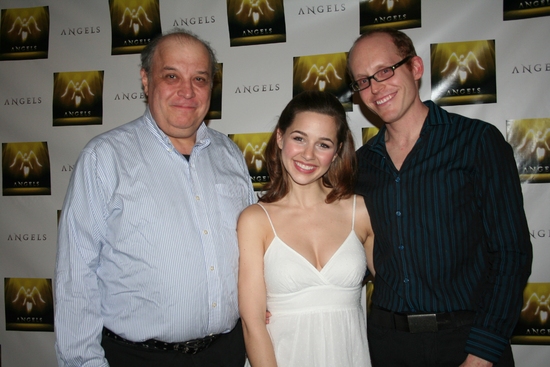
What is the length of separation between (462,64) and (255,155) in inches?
58.1

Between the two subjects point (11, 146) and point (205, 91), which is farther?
point (11, 146)

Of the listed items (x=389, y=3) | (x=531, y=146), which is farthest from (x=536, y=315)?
(x=389, y=3)

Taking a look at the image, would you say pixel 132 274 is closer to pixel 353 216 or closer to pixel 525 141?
pixel 353 216

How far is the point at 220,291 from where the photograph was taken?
5.34 ft

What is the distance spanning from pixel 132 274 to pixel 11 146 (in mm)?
2049

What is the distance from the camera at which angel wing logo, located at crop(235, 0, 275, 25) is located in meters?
2.61

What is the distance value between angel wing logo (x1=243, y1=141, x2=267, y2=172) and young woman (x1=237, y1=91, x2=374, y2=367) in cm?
87

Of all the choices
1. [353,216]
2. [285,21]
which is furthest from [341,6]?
[353,216]

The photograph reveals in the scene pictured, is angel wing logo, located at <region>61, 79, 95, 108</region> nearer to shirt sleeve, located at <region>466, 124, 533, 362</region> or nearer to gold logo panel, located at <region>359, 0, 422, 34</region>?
gold logo panel, located at <region>359, 0, 422, 34</region>

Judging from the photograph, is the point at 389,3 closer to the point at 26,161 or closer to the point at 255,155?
the point at 255,155

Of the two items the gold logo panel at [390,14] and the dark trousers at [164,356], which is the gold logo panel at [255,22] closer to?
the gold logo panel at [390,14]

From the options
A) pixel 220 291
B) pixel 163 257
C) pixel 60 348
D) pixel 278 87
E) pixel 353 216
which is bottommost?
pixel 60 348

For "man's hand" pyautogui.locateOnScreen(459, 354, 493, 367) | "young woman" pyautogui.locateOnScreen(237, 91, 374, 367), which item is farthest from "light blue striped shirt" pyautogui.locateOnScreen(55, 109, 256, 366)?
"man's hand" pyautogui.locateOnScreen(459, 354, 493, 367)

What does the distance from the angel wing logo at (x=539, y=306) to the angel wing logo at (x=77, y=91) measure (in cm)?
330
